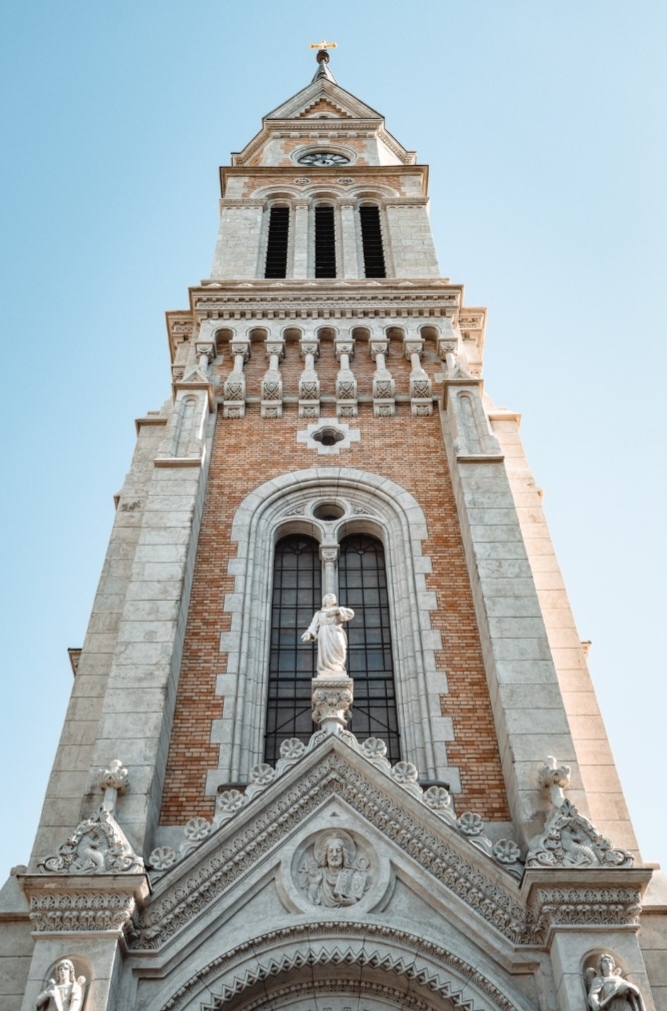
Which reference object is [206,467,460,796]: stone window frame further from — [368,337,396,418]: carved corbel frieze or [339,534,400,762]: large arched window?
[368,337,396,418]: carved corbel frieze

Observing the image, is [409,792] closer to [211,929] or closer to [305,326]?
[211,929]

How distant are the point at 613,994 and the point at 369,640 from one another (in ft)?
22.6

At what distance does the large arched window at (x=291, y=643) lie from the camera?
14.7 meters

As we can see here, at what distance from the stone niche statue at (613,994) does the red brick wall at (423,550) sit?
9.52 feet

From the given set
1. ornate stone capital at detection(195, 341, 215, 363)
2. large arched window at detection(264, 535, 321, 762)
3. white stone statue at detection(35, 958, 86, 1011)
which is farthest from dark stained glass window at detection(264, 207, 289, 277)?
white stone statue at detection(35, 958, 86, 1011)

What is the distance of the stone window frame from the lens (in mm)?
13828

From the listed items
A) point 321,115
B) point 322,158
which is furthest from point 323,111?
point 322,158

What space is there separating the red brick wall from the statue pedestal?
5.13ft

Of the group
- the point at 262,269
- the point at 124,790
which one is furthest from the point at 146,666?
the point at 262,269

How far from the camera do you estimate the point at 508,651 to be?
1394 cm

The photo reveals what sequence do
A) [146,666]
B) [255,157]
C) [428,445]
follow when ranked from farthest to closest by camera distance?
[255,157], [428,445], [146,666]

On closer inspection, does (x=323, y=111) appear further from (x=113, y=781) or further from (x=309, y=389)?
(x=113, y=781)

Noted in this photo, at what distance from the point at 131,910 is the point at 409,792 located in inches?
130

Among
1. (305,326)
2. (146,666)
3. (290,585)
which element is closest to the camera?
(146,666)
